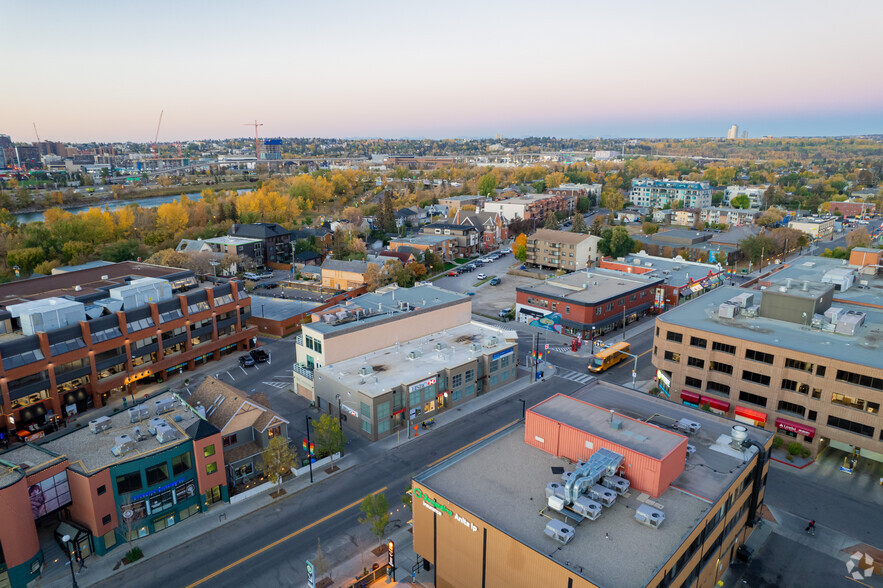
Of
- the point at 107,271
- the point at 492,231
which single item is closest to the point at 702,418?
the point at 107,271

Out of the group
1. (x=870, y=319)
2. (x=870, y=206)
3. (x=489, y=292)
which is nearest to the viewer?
(x=870, y=319)

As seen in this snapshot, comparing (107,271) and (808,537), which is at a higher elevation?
(107,271)

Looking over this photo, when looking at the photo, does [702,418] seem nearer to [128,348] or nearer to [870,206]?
[128,348]

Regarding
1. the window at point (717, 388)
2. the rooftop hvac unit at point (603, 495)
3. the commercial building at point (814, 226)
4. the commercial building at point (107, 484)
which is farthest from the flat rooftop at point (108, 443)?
the commercial building at point (814, 226)

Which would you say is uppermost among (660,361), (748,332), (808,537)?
(748,332)

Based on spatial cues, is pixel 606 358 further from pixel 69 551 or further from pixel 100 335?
pixel 100 335

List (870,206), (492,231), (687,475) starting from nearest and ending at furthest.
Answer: (687,475)
(492,231)
(870,206)
